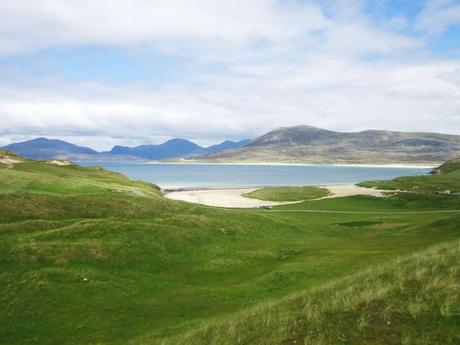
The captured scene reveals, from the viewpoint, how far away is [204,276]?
3500 cm

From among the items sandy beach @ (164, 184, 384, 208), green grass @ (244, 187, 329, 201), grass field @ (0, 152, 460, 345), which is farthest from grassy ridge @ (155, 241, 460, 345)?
green grass @ (244, 187, 329, 201)

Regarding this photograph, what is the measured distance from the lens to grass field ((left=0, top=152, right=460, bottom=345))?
49.4 feet

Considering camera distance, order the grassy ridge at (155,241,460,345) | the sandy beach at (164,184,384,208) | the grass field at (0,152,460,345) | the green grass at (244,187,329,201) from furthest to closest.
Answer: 1. the green grass at (244,187,329,201)
2. the sandy beach at (164,184,384,208)
3. the grass field at (0,152,460,345)
4. the grassy ridge at (155,241,460,345)

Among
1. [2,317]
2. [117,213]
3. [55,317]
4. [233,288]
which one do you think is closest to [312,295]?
[233,288]

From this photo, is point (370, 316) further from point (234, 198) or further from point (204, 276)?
point (234, 198)

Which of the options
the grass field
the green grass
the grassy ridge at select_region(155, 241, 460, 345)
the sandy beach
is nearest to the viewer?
the grassy ridge at select_region(155, 241, 460, 345)

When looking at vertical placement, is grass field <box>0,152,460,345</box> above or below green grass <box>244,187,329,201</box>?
above

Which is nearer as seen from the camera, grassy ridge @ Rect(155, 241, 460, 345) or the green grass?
grassy ridge @ Rect(155, 241, 460, 345)

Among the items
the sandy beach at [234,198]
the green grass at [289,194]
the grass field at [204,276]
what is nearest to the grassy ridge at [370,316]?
the grass field at [204,276]

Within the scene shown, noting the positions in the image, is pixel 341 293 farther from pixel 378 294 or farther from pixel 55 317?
pixel 55 317

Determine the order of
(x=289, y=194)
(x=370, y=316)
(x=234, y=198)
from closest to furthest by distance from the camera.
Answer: (x=370, y=316), (x=234, y=198), (x=289, y=194)

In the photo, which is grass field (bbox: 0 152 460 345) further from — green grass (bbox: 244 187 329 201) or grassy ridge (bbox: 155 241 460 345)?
green grass (bbox: 244 187 329 201)

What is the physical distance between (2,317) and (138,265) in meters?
12.2

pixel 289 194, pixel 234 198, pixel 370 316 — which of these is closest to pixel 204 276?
pixel 370 316
